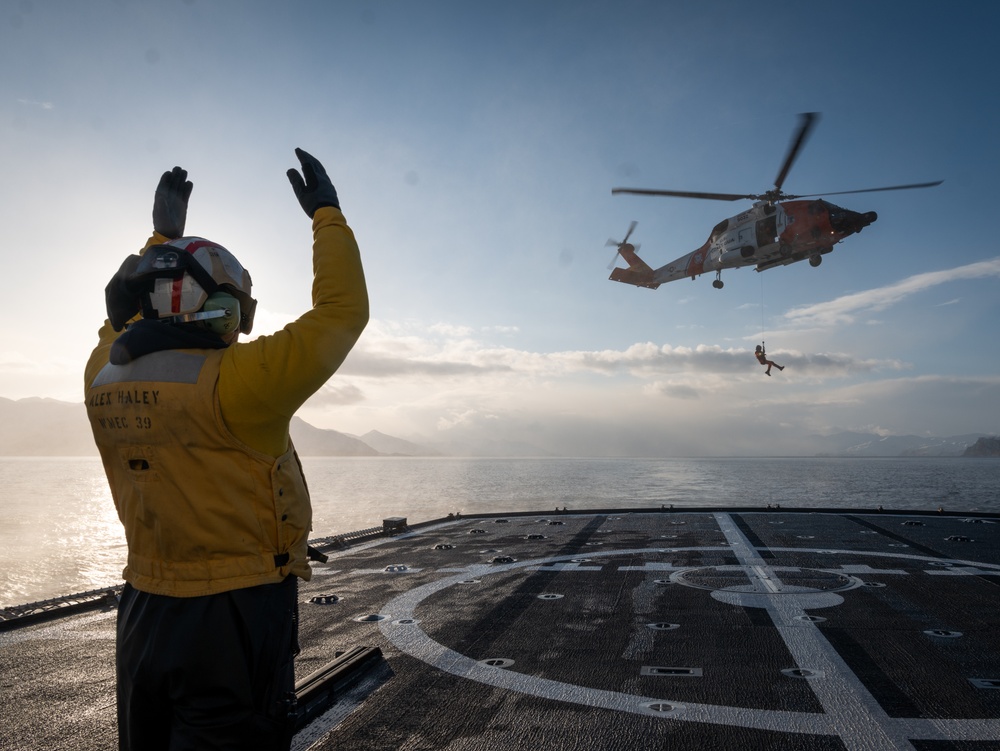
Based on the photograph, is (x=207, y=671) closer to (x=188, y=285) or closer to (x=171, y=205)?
(x=188, y=285)

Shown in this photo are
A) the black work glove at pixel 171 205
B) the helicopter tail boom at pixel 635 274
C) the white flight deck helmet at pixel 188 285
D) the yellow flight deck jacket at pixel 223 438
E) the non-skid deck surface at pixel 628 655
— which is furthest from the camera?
the helicopter tail boom at pixel 635 274

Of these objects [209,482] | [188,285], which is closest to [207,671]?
[209,482]

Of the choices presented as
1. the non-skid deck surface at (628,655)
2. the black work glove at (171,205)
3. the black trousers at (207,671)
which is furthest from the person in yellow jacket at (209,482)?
the non-skid deck surface at (628,655)

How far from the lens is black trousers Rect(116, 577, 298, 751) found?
8.34 ft

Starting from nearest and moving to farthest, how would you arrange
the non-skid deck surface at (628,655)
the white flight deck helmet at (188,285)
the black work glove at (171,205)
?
1. the white flight deck helmet at (188,285)
2. the black work glove at (171,205)
3. the non-skid deck surface at (628,655)

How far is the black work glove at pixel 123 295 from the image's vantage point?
2804 millimetres

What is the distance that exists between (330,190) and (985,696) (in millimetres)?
6854

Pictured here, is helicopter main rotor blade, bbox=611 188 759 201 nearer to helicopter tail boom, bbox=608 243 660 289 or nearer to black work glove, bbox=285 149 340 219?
helicopter tail boom, bbox=608 243 660 289

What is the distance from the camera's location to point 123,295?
9.30 ft

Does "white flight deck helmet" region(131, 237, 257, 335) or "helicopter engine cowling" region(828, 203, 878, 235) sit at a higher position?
"helicopter engine cowling" region(828, 203, 878, 235)

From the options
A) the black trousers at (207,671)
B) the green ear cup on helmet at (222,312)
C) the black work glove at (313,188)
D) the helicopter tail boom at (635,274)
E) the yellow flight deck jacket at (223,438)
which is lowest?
the black trousers at (207,671)

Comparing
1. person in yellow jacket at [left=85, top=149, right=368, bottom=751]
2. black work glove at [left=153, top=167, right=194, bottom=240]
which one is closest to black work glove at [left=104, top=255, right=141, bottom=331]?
person in yellow jacket at [left=85, top=149, right=368, bottom=751]

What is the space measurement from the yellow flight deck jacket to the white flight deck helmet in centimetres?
20

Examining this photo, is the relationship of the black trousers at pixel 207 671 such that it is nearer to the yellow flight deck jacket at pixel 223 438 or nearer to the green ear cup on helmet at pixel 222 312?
the yellow flight deck jacket at pixel 223 438
